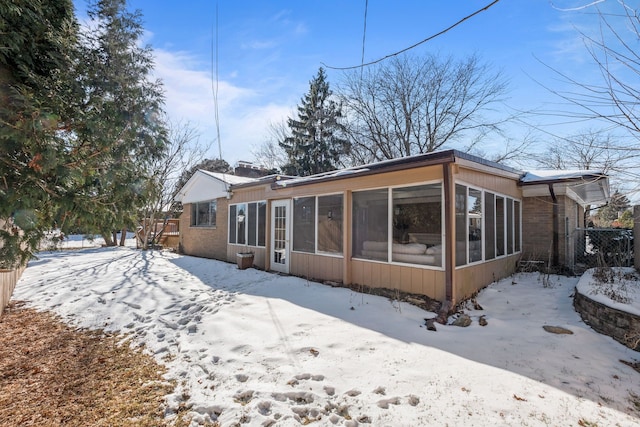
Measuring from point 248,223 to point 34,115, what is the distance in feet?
27.2

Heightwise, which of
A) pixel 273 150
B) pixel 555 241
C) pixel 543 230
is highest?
pixel 273 150

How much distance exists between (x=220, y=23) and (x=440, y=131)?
16.1 m

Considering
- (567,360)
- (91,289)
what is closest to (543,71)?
(567,360)

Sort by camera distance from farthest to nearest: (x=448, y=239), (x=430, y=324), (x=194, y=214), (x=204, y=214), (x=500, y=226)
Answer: (x=194, y=214), (x=204, y=214), (x=500, y=226), (x=448, y=239), (x=430, y=324)

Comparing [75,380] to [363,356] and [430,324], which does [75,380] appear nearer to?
[363,356]

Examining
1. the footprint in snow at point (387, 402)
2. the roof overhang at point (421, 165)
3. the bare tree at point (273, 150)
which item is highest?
the bare tree at point (273, 150)

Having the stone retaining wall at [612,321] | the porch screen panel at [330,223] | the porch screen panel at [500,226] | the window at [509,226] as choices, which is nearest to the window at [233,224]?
the porch screen panel at [330,223]

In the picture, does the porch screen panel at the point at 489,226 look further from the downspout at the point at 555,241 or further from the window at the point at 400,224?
the downspout at the point at 555,241

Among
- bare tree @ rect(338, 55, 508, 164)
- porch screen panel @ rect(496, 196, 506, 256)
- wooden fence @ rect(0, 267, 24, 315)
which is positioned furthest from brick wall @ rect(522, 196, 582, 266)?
wooden fence @ rect(0, 267, 24, 315)

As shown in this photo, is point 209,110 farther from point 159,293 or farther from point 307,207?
point 159,293

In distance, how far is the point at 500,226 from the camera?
745 centimetres

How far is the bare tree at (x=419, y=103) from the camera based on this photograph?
59.6ft

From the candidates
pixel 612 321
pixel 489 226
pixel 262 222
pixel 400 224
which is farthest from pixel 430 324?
pixel 262 222

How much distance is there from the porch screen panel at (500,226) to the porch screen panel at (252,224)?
7.04m
